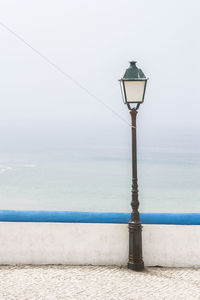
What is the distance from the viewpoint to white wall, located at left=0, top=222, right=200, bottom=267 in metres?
7.27

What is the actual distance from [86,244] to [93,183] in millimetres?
105003

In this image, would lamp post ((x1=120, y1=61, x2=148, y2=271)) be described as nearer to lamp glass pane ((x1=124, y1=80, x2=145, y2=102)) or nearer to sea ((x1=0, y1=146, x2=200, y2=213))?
lamp glass pane ((x1=124, y1=80, x2=145, y2=102))

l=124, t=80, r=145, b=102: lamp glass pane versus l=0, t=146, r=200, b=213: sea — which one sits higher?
l=124, t=80, r=145, b=102: lamp glass pane

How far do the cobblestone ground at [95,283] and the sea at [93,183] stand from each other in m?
72.3

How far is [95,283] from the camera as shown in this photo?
6.30 m

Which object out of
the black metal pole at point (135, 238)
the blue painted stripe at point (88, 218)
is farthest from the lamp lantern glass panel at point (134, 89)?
the blue painted stripe at point (88, 218)

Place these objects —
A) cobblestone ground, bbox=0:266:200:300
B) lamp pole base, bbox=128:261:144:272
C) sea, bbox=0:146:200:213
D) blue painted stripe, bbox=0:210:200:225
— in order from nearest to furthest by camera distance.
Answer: cobblestone ground, bbox=0:266:200:300, lamp pole base, bbox=128:261:144:272, blue painted stripe, bbox=0:210:200:225, sea, bbox=0:146:200:213

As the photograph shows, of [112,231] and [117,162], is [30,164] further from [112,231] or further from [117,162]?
[112,231]

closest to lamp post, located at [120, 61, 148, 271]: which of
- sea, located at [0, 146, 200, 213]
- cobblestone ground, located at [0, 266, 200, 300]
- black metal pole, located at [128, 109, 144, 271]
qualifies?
black metal pole, located at [128, 109, 144, 271]

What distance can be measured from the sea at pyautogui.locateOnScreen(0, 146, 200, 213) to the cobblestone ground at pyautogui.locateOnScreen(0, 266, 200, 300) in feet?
237

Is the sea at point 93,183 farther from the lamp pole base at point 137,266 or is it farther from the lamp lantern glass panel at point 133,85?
the lamp lantern glass panel at point 133,85

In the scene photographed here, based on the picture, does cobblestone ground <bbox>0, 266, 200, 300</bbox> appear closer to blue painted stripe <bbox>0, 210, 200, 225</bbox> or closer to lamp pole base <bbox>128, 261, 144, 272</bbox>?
lamp pole base <bbox>128, 261, 144, 272</bbox>

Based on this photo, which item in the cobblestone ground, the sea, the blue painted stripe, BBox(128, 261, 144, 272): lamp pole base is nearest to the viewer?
the cobblestone ground

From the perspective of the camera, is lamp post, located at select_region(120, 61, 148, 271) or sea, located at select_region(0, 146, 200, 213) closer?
lamp post, located at select_region(120, 61, 148, 271)
